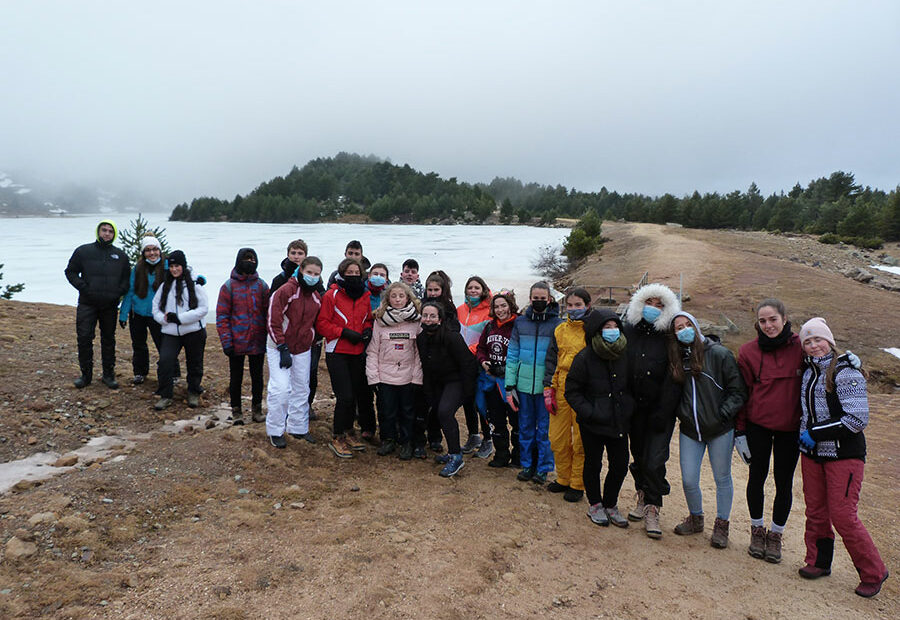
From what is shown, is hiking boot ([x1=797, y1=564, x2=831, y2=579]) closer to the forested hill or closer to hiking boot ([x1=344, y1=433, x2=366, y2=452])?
hiking boot ([x1=344, y1=433, x2=366, y2=452])

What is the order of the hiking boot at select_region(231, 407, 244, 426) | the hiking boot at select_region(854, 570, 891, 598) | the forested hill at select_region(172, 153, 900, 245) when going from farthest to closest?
1. the forested hill at select_region(172, 153, 900, 245)
2. the hiking boot at select_region(231, 407, 244, 426)
3. the hiking boot at select_region(854, 570, 891, 598)

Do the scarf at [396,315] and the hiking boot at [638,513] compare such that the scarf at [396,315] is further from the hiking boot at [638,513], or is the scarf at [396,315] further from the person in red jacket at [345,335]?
the hiking boot at [638,513]

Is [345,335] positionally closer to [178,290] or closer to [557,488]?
[178,290]

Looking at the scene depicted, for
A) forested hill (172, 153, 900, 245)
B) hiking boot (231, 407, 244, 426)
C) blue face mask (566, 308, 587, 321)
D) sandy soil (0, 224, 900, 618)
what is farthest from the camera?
forested hill (172, 153, 900, 245)

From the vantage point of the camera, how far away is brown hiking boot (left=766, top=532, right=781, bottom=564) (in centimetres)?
403

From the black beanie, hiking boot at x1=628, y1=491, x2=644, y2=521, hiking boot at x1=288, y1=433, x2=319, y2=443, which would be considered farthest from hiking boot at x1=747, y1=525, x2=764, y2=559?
the black beanie

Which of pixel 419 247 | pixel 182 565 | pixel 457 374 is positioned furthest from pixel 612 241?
pixel 182 565

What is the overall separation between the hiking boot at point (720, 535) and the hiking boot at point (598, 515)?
34.9 inches

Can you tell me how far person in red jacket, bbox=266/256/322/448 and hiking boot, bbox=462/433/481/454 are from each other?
207 cm

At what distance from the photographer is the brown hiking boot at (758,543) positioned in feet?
13.4

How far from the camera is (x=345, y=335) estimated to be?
5379mm

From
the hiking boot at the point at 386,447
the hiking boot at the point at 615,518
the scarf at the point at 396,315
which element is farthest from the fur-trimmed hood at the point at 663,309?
the hiking boot at the point at 386,447

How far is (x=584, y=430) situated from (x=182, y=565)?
3.24m

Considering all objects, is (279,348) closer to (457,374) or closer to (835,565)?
(457,374)
